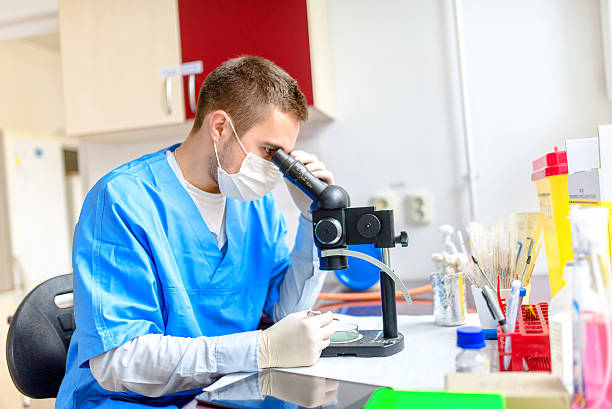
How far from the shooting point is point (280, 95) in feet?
3.96

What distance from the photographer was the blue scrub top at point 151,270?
3.10 ft

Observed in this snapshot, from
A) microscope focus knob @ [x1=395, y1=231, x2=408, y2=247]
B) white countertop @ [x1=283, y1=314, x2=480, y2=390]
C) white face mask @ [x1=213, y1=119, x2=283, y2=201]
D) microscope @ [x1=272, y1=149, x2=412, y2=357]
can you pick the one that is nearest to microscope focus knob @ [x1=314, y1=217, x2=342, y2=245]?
microscope @ [x1=272, y1=149, x2=412, y2=357]

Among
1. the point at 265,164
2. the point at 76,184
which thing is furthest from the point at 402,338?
the point at 76,184

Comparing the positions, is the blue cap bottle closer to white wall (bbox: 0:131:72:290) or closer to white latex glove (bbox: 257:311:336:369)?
white latex glove (bbox: 257:311:336:369)

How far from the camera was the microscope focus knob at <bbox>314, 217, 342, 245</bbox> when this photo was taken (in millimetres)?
905

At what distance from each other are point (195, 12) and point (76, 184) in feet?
9.64

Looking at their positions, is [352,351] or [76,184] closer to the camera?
[352,351]

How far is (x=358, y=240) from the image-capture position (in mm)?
928

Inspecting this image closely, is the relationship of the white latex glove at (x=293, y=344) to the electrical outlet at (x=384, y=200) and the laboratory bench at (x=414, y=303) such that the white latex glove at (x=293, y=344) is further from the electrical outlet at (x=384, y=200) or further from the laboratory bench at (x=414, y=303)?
the electrical outlet at (x=384, y=200)

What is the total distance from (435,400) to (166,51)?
169 centimetres

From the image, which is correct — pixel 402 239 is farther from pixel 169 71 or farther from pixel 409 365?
pixel 169 71

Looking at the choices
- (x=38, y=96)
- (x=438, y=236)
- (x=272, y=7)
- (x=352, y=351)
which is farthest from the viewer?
(x=38, y=96)

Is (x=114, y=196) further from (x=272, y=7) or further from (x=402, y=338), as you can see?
(x=272, y=7)

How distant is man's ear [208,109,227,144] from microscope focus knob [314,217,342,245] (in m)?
0.43
